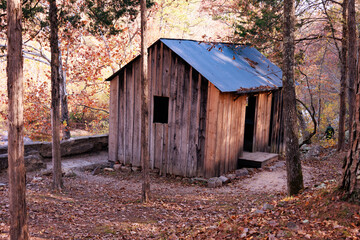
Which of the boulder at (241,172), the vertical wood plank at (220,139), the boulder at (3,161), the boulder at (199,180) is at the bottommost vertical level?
the boulder at (199,180)

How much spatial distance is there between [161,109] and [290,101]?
24.6 feet

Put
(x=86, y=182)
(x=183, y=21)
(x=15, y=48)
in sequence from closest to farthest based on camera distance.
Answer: (x=15, y=48) → (x=86, y=182) → (x=183, y=21)

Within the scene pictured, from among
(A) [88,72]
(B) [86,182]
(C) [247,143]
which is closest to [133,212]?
(B) [86,182]

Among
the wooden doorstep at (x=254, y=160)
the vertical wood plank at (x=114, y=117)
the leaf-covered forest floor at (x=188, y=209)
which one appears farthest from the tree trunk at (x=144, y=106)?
the wooden doorstep at (x=254, y=160)

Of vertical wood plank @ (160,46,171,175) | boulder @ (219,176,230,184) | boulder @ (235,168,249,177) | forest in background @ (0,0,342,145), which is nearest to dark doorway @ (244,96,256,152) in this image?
boulder @ (235,168,249,177)

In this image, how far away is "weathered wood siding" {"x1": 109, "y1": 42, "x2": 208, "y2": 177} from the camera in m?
12.4

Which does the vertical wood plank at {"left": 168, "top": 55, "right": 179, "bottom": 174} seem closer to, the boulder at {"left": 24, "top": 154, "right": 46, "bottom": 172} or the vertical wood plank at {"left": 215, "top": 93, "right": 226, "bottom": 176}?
the vertical wood plank at {"left": 215, "top": 93, "right": 226, "bottom": 176}

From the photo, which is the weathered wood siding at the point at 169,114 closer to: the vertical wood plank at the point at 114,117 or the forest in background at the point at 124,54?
the vertical wood plank at the point at 114,117

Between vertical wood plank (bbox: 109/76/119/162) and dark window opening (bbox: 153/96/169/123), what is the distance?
70.5 inches

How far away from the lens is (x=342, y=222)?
497cm

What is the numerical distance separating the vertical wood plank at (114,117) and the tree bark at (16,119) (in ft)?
28.4

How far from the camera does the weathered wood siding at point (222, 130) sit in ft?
39.6

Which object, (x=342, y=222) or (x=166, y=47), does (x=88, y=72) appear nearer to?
(x=166, y=47)

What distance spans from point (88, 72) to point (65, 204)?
14926 millimetres
